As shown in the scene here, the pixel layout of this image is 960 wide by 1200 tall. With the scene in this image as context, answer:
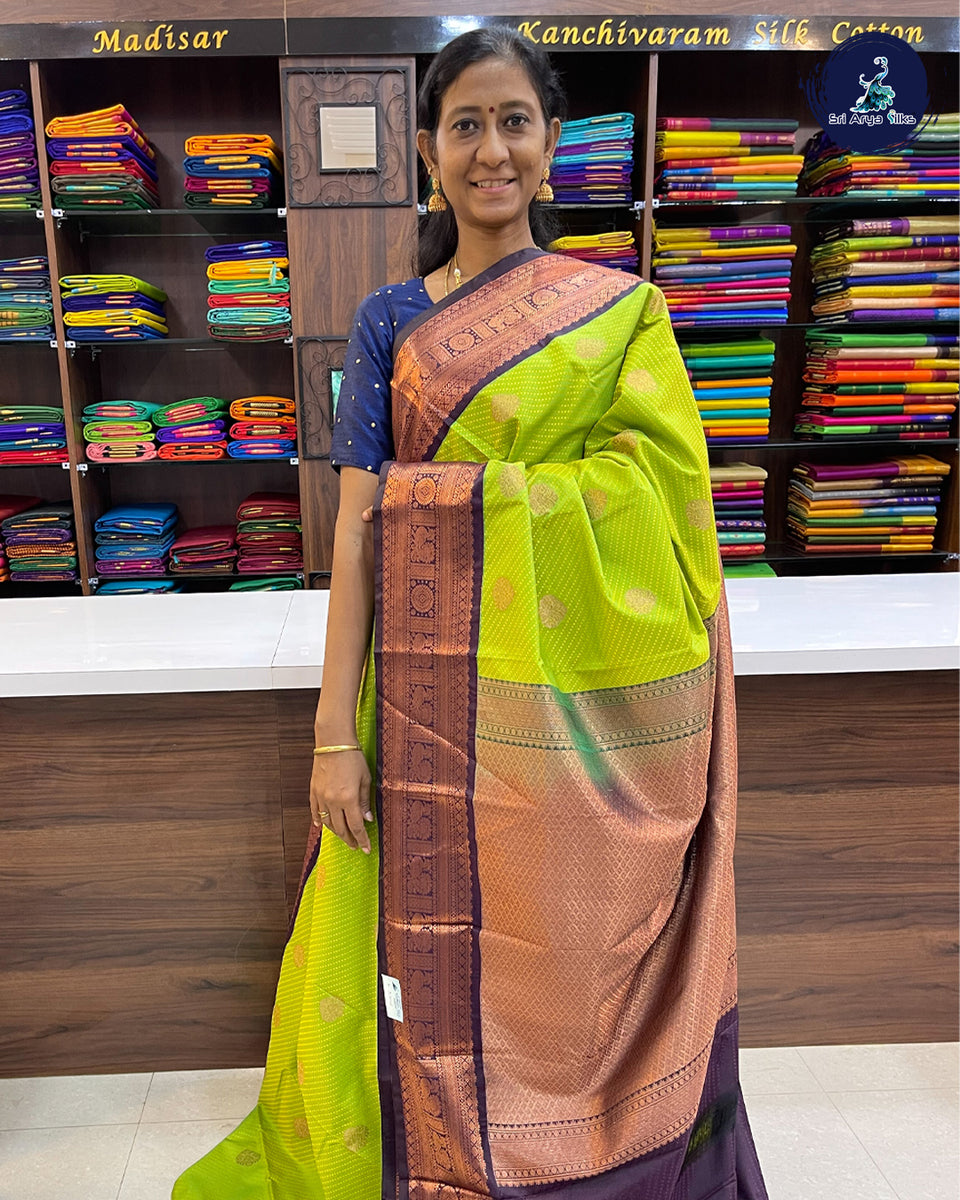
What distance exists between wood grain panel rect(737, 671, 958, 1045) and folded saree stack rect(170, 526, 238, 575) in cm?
206

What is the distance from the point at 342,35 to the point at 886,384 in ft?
6.38

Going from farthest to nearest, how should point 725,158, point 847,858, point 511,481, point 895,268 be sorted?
point 895,268, point 725,158, point 847,858, point 511,481

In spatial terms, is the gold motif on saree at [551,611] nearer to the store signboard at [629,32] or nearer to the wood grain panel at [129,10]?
the store signboard at [629,32]

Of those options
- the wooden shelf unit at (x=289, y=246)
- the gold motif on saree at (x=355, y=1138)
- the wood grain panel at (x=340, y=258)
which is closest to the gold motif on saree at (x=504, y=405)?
the gold motif on saree at (x=355, y=1138)

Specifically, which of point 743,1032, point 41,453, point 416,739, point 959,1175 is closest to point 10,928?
point 416,739

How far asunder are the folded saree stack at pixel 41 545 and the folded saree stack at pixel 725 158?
2167 mm

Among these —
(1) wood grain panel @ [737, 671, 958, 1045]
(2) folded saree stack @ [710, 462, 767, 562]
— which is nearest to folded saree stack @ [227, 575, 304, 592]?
(2) folded saree stack @ [710, 462, 767, 562]

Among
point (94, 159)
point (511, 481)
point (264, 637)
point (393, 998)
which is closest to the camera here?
point (511, 481)

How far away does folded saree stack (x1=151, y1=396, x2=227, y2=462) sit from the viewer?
3000mm

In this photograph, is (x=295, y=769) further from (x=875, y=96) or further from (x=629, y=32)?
(x=875, y=96)

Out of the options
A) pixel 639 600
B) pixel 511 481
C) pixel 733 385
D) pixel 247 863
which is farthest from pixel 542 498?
pixel 733 385

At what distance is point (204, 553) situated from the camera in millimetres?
3137

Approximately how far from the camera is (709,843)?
3.88 ft

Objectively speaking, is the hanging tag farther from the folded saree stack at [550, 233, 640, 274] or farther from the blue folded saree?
the folded saree stack at [550, 233, 640, 274]
